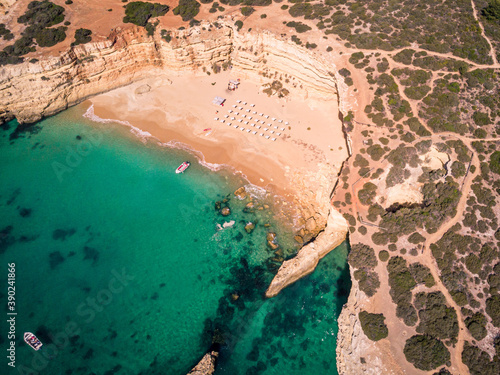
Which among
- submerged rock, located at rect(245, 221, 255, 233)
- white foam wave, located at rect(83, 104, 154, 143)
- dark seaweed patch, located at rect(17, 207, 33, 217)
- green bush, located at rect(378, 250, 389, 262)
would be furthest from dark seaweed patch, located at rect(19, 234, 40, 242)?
green bush, located at rect(378, 250, 389, 262)

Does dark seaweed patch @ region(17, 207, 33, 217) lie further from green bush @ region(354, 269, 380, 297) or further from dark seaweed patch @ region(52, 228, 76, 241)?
green bush @ region(354, 269, 380, 297)

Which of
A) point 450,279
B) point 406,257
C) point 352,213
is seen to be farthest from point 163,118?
point 450,279

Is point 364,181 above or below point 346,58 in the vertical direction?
below

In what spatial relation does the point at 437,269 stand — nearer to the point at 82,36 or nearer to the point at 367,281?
the point at 367,281

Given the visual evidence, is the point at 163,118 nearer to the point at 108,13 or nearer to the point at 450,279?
the point at 108,13

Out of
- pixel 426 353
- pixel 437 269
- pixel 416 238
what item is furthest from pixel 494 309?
pixel 416 238

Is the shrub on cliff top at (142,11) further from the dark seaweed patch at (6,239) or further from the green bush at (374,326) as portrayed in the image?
the green bush at (374,326)
